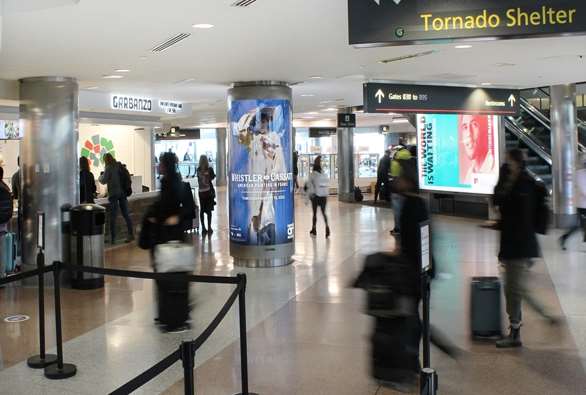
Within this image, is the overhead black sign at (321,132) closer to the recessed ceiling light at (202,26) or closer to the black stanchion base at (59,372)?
the recessed ceiling light at (202,26)

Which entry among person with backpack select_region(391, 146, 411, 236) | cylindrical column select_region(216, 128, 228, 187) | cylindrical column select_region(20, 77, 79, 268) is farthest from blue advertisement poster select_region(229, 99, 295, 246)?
cylindrical column select_region(216, 128, 228, 187)

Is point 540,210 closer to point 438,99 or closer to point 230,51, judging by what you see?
point 230,51

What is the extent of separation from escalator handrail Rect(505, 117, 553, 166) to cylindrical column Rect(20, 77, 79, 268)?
11.5 m

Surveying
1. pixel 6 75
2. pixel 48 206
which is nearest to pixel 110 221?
pixel 48 206

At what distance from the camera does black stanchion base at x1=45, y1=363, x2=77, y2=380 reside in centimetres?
533

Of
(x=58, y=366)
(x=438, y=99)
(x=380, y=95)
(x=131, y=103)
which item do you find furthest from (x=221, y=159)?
(x=58, y=366)

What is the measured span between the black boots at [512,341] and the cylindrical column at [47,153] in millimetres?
6431

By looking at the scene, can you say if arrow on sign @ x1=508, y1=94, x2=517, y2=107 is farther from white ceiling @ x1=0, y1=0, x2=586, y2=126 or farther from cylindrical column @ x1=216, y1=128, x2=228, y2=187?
cylindrical column @ x1=216, y1=128, x2=228, y2=187

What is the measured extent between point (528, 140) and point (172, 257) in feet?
41.3

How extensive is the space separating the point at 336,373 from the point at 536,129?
14271mm

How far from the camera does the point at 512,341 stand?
577 cm

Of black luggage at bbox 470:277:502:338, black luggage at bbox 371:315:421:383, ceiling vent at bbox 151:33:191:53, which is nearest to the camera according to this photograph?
black luggage at bbox 371:315:421:383

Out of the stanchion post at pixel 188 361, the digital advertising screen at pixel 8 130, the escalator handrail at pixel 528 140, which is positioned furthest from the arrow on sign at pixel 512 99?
the digital advertising screen at pixel 8 130

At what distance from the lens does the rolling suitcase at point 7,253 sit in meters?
9.15
